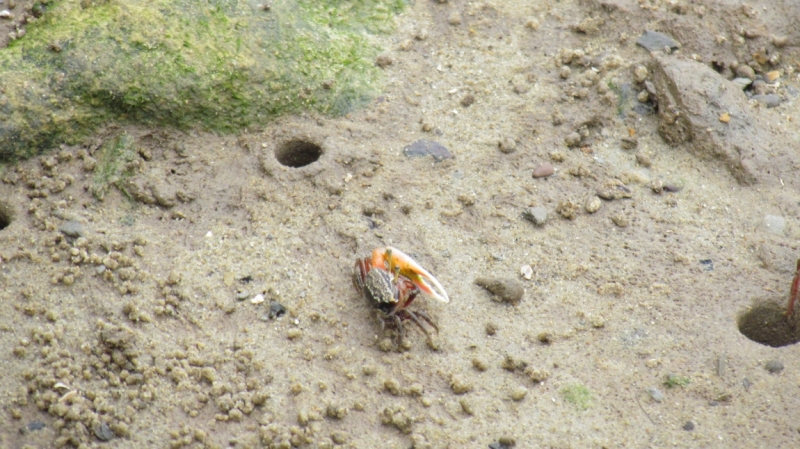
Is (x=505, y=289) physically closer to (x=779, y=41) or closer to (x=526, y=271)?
(x=526, y=271)

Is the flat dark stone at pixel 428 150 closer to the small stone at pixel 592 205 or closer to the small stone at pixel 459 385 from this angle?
the small stone at pixel 592 205

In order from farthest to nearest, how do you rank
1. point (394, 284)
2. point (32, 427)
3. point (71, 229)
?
point (71, 229) → point (394, 284) → point (32, 427)

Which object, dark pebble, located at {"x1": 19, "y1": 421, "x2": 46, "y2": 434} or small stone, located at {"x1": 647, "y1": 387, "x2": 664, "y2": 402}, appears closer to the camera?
dark pebble, located at {"x1": 19, "y1": 421, "x2": 46, "y2": 434}

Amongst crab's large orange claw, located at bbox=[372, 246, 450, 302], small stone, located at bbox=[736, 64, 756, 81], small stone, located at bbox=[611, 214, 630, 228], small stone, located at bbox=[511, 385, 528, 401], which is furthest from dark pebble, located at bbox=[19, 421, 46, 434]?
small stone, located at bbox=[736, 64, 756, 81]

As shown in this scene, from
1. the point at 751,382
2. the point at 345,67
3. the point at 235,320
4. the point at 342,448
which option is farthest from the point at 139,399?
the point at 751,382

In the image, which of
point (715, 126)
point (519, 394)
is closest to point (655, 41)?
point (715, 126)

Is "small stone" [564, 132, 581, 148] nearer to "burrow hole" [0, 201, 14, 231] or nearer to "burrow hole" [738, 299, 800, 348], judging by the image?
"burrow hole" [738, 299, 800, 348]
